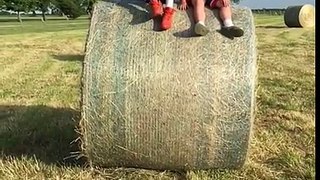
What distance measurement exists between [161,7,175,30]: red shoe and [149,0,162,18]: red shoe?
0.06 m

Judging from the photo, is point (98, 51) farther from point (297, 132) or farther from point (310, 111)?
point (310, 111)

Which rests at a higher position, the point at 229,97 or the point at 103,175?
the point at 229,97

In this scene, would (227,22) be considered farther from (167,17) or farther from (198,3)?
(167,17)

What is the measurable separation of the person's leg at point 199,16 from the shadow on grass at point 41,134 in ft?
4.36

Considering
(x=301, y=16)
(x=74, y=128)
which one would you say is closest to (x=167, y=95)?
(x=74, y=128)

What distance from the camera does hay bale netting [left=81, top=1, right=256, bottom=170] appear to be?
4383 mm

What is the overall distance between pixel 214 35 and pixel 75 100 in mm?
3717

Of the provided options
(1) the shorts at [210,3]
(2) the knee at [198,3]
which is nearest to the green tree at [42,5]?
(1) the shorts at [210,3]

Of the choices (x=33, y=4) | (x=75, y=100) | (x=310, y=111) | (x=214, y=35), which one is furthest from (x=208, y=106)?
(x=33, y=4)

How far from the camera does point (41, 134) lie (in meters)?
6.08

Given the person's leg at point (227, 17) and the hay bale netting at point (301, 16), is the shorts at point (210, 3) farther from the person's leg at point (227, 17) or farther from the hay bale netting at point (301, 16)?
the hay bale netting at point (301, 16)

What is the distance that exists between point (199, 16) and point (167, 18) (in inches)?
10.6

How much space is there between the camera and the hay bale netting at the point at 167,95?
4383 millimetres

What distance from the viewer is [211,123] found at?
4418mm
